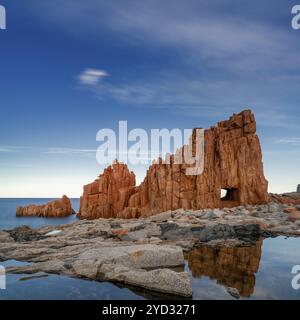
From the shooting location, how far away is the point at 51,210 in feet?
351

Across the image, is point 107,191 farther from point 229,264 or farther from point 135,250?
point 229,264

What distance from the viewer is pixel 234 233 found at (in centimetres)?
1933

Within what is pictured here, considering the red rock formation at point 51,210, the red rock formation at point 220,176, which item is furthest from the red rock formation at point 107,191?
the red rock formation at point 51,210

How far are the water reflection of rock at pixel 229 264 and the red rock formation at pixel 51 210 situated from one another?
319 ft

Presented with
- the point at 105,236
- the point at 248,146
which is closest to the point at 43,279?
the point at 105,236

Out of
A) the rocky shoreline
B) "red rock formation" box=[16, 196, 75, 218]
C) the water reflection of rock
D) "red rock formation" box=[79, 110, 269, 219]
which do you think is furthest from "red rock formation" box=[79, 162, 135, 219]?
the water reflection of rock

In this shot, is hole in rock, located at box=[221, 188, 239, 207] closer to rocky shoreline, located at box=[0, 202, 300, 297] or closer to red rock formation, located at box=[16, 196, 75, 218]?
rocky shoreline, located at box=[0, 202, 300, 297]

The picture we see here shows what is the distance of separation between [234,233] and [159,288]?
10540mm

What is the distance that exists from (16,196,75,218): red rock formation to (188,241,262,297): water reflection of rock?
319 ft

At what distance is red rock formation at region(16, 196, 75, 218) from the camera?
107 meters

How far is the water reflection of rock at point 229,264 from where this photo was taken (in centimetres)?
1080

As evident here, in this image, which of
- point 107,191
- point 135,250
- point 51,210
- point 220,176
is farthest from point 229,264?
point 51,210

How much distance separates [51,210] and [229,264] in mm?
101239

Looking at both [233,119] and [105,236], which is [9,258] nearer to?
[105,236]
